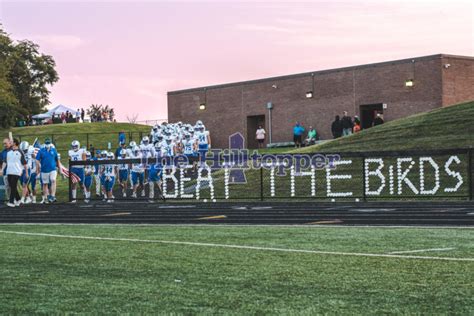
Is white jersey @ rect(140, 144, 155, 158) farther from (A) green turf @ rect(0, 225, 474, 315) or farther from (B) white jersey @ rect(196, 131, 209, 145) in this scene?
(A) green turf @ rect(0, 225, 474, 315)

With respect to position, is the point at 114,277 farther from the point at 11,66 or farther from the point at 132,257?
the point at 11,66

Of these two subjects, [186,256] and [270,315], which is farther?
[186,256]

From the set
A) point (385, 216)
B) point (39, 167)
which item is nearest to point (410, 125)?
point (39, 167)

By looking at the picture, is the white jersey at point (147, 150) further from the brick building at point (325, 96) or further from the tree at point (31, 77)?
the tree at point (31, 77)

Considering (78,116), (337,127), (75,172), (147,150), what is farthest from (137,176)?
(78,116)

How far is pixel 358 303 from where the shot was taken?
6.11m

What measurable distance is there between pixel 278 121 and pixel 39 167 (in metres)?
33.7

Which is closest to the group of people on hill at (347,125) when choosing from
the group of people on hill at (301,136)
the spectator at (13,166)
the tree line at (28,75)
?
the group of people on hill at (301,136)

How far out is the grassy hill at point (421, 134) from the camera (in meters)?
34.2

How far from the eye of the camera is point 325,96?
55.5 metres

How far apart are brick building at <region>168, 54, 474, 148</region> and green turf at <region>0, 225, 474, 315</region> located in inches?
1549

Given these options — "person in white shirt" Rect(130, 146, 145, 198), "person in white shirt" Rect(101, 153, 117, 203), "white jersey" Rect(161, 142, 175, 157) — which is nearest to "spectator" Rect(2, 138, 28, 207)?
"person in white shirt" Rect(101, 153, 117, 203)

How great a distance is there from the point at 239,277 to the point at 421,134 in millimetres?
30456

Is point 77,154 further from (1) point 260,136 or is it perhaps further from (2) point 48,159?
(1) point 260,136
